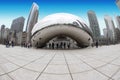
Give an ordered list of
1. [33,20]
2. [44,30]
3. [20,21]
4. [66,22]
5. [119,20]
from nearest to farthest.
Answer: [66,22], [44,30], [119,20], [33,20], [20,21]

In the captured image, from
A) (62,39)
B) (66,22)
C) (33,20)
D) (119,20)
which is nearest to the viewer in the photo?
(66,22)

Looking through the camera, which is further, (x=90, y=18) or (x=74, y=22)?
(x=90, y=18)

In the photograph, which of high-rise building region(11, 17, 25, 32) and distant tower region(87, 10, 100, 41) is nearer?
distant tower region(87, 10, 100, 41)

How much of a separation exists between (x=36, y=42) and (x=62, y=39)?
14031 millimetres

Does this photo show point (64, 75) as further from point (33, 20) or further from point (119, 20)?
point (33, 20)

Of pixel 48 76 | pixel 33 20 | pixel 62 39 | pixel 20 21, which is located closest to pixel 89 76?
pixel 48 76

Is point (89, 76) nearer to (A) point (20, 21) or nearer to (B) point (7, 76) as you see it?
(B) point (7, 76)

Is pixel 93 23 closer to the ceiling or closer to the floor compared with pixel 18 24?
closer to the floor

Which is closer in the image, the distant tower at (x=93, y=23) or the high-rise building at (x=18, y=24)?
the distant tower at (x=93, y=23)

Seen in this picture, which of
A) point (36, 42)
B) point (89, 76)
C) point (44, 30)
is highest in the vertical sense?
point (44, 30)

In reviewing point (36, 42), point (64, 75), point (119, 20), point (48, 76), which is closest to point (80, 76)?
point (64, 75)

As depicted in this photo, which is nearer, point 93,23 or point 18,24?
point 93,23

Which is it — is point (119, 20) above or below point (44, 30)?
above

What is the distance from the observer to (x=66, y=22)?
12.9 m
